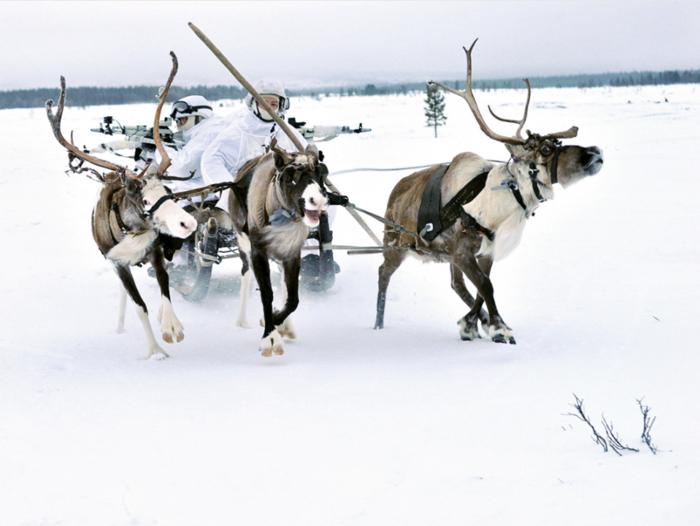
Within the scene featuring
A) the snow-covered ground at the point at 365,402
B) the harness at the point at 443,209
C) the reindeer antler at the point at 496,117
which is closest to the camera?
the snow-covered ground at the point at 365,402

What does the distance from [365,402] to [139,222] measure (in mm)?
2313

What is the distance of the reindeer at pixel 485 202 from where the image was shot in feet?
17.2

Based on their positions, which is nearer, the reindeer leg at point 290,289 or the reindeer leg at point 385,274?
the reindeer leg at point 290,289

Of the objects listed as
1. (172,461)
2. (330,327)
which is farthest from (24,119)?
(172,461)

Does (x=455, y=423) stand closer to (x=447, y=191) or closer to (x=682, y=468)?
(x=682, y=468)

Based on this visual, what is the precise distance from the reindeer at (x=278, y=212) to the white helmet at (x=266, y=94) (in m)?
1.18

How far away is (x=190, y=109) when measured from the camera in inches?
337

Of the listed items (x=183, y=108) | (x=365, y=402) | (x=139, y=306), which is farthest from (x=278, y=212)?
(x=183, y=108)

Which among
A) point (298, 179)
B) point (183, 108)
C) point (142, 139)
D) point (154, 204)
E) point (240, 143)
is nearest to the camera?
point (298, 179)

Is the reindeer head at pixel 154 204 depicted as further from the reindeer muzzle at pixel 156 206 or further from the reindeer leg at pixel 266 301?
the reindeer leg at pixel 266 301

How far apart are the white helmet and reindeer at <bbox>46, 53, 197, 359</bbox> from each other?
52.1 inches

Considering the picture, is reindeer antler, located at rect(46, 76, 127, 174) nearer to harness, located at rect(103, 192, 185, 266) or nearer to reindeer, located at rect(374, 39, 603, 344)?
harness, located at rect(103, 192, 185, 266)

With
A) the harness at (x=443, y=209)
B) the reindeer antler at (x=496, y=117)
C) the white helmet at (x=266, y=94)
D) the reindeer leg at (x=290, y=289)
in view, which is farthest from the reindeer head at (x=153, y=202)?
the reindeer antler at (x=496, y=117)

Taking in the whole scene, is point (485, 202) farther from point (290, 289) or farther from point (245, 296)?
point (245, 296)
